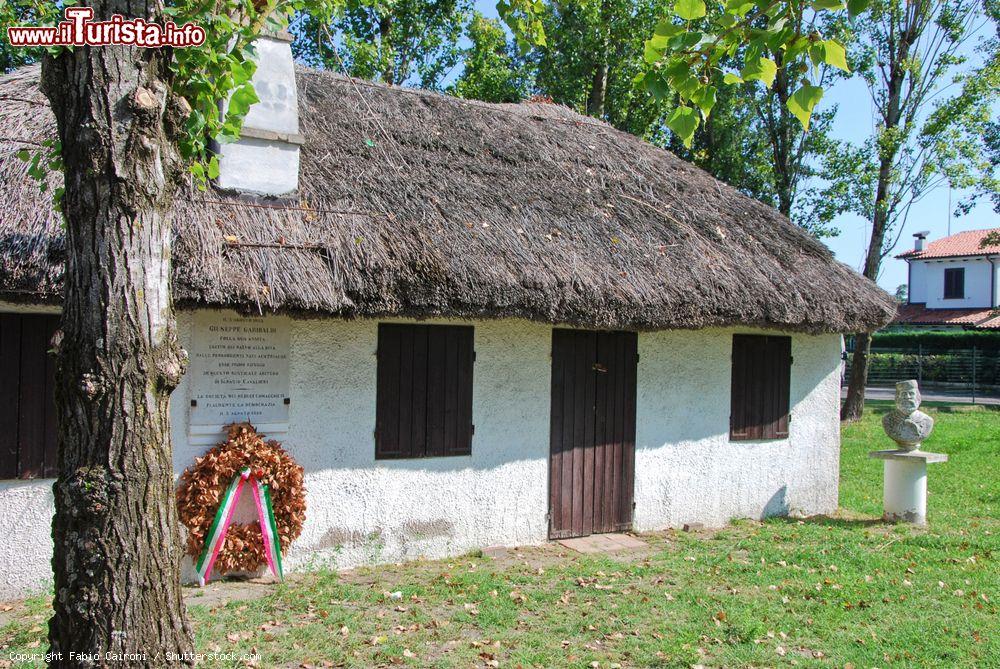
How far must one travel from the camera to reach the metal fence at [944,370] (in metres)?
26.4

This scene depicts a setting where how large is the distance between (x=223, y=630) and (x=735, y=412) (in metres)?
5.91

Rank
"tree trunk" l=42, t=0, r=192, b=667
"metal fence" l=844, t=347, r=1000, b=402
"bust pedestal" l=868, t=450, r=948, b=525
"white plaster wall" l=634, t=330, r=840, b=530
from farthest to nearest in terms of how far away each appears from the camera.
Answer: "metal fence" l=844, t=347, r=1000, b=402 → "bust pedestal" l=868, t=450, r=948, b=525 → "white plaster wall" l=634, t=330, r=840, b=530 → "tree trunk" l=42, t=0, r=192, b=667

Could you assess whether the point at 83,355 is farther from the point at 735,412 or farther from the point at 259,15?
the point at 735,412

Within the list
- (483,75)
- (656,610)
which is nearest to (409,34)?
(483,75)

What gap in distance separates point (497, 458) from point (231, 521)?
240 cm

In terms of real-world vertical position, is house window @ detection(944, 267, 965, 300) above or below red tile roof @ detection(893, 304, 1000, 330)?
above

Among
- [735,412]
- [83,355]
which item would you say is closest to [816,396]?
[735,412]

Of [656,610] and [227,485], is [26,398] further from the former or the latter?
[656,610]

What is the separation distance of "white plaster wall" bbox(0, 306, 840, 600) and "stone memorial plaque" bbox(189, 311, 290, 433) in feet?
0.31

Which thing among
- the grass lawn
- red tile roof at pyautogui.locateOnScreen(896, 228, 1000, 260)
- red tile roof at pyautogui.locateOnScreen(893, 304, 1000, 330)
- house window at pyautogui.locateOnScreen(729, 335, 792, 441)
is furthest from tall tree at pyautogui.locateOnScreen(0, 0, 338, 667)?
red tile roof at pyautogui.locateOnScreen(896, 228, 1000, 260)

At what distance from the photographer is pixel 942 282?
123 ft

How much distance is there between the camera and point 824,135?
2022 centimetres

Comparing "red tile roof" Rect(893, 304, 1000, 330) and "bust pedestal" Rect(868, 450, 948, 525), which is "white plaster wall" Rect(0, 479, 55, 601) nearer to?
"bust pedestal" Rect(868, 450, 948, 525)

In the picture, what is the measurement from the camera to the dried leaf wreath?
6.02 metres
